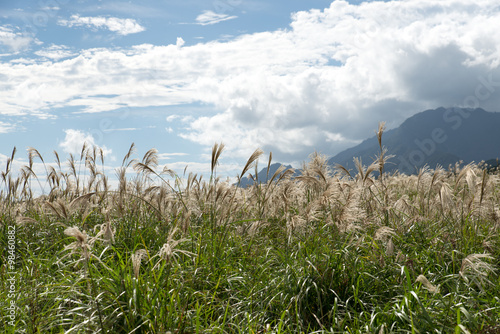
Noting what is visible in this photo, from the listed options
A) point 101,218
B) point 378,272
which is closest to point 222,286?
point 378,272

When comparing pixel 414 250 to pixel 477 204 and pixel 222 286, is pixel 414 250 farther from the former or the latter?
pixel 222 286

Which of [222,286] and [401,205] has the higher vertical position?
[401,205]

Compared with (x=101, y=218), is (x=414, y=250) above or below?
below

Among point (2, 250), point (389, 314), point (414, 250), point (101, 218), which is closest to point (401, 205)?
point (414, 250)

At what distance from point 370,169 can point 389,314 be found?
2153mm

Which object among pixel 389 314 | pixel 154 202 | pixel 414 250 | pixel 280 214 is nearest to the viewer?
pixel 389 314

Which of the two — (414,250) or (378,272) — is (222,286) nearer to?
(378,272)

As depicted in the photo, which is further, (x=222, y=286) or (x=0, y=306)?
(x=222, y=286)

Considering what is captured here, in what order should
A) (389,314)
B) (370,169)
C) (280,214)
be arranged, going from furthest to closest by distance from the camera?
(280,214), (370,169), (389,314)

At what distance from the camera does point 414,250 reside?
14.7ft

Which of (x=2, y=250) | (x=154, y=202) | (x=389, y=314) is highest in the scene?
(x=154, y=202)

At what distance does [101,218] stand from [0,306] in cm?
275

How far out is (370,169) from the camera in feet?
16.1

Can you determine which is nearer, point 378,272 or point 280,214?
point 378,272
